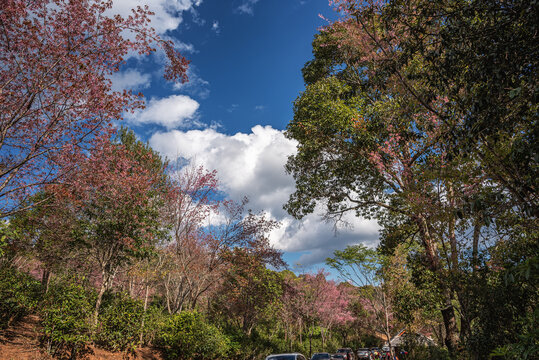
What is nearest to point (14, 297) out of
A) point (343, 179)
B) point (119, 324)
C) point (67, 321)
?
point (67, 321)

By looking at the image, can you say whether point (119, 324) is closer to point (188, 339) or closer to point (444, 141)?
point (188, 339)

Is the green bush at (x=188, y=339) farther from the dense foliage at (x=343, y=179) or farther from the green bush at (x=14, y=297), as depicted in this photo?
the green bush at (x=14, y=297)

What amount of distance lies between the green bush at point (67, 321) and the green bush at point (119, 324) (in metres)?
0.74

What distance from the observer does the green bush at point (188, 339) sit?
37.8ft

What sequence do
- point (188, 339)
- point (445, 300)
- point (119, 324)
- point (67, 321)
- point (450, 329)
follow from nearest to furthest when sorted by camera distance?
point (67, 321)
point (119, 324)
point (445, 300)
point (450, 329)
point (188, 339)

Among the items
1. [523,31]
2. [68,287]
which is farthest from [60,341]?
[523,31]

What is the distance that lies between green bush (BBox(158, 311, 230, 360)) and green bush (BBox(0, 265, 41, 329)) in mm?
4859

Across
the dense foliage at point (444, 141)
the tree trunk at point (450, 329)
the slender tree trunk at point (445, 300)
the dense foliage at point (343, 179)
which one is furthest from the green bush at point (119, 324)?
the tree trunk at point (450, 329)

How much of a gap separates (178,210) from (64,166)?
7.14 meters

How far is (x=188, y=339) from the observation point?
11.4 m

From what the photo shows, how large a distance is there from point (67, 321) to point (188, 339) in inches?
198

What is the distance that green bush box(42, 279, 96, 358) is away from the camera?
25.4 feet

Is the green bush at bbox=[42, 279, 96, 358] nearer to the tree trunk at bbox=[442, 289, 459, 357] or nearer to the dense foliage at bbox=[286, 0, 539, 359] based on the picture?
the dense foliage at bbox=[286, 0, 539, 359]

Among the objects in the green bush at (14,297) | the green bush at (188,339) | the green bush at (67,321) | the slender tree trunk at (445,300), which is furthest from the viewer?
the green bush at (188,339)
